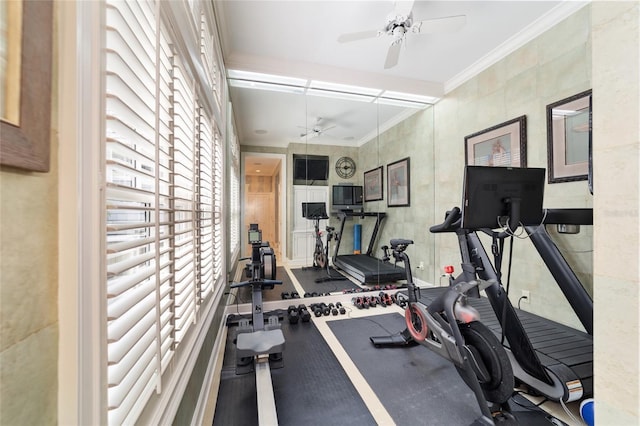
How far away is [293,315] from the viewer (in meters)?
2.96

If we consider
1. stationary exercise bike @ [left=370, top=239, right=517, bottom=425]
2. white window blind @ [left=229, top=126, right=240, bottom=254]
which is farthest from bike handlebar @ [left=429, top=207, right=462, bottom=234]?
white window blind @ [left=229, top=126, right=240, bottom=254]

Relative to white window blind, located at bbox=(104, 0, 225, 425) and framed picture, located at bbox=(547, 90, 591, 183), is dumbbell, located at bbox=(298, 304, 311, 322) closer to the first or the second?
white window blind, located at bbox=(104, 0, 225, 425)

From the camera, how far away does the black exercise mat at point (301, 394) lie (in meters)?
1.60

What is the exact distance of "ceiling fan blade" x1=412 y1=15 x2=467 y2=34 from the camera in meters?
2.21

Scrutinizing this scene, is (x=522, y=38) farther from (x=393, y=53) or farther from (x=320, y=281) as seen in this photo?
(x=320, y=281)

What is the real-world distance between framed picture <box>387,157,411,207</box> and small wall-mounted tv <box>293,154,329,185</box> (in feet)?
3.82

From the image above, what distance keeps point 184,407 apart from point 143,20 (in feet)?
5.54

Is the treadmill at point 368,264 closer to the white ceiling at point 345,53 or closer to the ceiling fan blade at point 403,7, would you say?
the white ceiling at point 345,53

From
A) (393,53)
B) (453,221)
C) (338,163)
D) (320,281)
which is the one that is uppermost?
(393,53)

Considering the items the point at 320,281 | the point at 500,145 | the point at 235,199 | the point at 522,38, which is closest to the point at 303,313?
the point at 320,281

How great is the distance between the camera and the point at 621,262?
730 millimetres

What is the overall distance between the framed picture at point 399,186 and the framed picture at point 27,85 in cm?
412

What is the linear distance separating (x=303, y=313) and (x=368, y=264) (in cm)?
143

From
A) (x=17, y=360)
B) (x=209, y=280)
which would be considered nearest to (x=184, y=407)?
(x=209, y=280)
